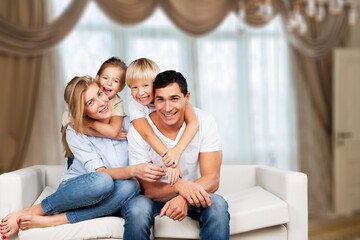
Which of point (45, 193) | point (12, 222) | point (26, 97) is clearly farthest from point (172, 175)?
point (26, 97)

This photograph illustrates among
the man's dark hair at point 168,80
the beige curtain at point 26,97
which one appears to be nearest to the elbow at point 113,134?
the man's dark hair at point 168,80

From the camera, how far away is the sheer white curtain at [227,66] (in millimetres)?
4340

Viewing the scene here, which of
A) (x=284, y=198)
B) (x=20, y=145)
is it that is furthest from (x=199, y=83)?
(x=284, y=198)

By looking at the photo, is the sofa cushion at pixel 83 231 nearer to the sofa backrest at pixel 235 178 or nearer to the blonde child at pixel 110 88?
the blonde child at pixel 110 88

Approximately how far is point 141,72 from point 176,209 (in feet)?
2.15

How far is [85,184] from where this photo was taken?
2.26 metres

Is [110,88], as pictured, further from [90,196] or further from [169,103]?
[90,196]

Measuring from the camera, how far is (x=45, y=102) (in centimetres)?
414

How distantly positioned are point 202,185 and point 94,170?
21.0 inches

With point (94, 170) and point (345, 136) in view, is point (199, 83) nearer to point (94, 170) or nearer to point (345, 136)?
point (345, 136)

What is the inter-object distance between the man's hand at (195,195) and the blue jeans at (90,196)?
31cm

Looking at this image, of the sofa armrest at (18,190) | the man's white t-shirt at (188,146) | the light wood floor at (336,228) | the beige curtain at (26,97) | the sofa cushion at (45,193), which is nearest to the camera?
the man's white t-shirt at (188,146)

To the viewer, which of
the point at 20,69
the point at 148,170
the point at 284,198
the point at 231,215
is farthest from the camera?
the point at 20,69

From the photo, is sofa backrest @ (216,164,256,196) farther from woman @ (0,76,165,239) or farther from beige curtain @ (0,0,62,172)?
beige curtain @ (0,0,62,172)
